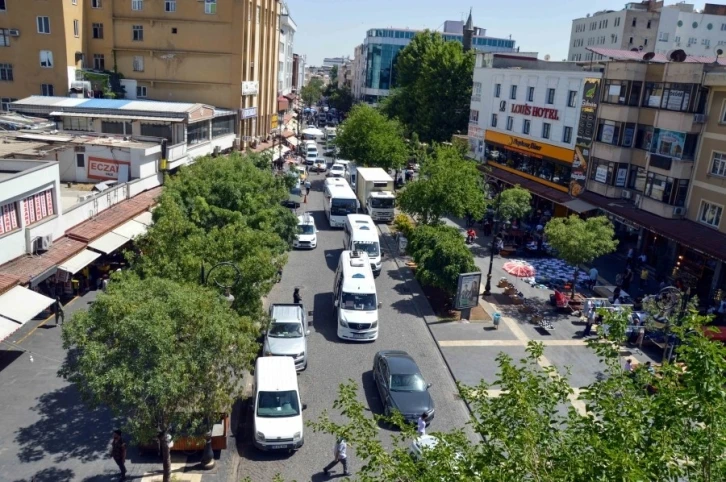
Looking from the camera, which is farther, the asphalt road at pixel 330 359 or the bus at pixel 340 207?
the bus at pixel 340 207

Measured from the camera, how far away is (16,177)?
64.4 ft

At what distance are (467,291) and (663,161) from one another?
1500cm

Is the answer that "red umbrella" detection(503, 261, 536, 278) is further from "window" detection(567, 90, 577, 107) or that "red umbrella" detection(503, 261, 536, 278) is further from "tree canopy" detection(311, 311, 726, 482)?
"tree canopy" detection(311, 311, 726, 482)

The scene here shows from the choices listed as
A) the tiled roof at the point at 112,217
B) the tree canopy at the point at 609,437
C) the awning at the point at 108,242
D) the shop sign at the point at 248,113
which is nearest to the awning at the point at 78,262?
the awning at the point at 108,242

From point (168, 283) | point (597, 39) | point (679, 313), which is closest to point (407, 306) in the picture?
point (679, 313)

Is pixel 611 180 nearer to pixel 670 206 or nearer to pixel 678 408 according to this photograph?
pixel 670 206

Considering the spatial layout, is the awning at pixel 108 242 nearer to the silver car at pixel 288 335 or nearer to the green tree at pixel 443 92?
the silver car at pixel 288 335

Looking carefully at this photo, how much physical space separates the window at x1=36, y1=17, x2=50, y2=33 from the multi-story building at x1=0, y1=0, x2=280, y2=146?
1.03m

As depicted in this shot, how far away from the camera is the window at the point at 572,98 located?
39606 mm

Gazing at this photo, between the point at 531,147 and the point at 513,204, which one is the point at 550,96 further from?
the point at 513,204

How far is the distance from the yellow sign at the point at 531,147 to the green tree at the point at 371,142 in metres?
8.20

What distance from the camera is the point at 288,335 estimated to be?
21469 millimetres

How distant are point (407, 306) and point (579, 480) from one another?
71.2 ft

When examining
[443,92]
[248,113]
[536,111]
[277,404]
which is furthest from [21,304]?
[443,92]
